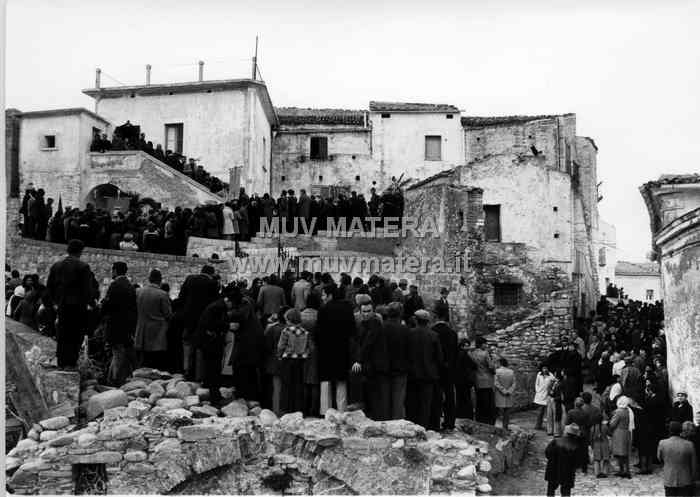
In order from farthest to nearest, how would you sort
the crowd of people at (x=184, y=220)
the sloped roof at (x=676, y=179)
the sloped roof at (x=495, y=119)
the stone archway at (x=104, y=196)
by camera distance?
the sloped roof at (x=495, y=119) < the stone archway at (x=104, y=196) < the crowd of people at (x=184, y=220) < the sloped roof at (x=676, y=179)

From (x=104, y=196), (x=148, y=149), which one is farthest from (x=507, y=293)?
(x=104, y=196)

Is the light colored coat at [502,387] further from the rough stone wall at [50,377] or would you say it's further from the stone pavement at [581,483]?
the rough stone wall at [50,377]

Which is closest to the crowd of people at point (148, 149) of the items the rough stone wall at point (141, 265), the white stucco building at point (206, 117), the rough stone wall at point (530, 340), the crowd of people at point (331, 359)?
the white stucco building at point (206, 117)

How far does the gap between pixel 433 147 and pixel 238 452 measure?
828 inches

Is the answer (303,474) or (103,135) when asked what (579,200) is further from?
(303,474)

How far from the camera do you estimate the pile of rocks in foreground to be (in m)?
9.37

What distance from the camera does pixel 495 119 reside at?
2931 cm

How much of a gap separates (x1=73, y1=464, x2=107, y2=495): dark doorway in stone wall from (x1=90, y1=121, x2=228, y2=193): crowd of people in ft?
54.2

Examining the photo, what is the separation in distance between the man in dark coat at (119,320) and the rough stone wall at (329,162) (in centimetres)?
1873

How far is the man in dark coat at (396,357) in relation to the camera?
10.3 m

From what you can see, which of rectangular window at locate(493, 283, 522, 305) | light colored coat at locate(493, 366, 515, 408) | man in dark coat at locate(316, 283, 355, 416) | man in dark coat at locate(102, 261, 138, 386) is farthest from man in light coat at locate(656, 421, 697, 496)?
rectangular window at locate(493, 283, 522, 305)

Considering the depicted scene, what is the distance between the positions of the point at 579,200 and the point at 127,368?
1816 centimetres

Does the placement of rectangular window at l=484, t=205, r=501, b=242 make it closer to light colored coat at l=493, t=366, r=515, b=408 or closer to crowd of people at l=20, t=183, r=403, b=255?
crowd of people at l=20, t=183, r=403, b=255

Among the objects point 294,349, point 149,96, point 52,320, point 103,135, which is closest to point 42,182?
point 103,135
